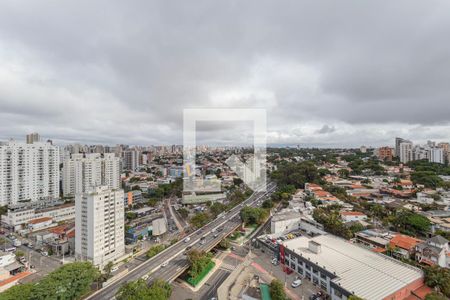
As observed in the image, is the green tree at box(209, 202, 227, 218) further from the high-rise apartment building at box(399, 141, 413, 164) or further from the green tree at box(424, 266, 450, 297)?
the high-rise apartment building at box(399, 141, 413, 164)

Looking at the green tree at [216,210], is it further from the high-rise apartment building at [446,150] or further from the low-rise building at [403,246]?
the high-rise apartment building at [446,150]

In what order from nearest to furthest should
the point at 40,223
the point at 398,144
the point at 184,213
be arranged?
the point at 40,223
the point at 184,213
the point at 398,144

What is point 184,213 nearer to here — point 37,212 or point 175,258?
point 175,258

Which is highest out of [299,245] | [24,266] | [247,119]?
[247,119]

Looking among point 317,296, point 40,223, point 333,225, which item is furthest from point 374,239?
point 40,223

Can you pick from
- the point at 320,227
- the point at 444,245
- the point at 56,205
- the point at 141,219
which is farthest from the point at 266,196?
the point at 56,205

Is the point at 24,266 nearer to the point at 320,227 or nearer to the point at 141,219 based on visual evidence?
the point at 141,219

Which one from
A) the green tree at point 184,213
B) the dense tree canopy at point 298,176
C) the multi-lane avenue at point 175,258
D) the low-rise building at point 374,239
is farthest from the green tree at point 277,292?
the dense tree canopy at point 298,176
